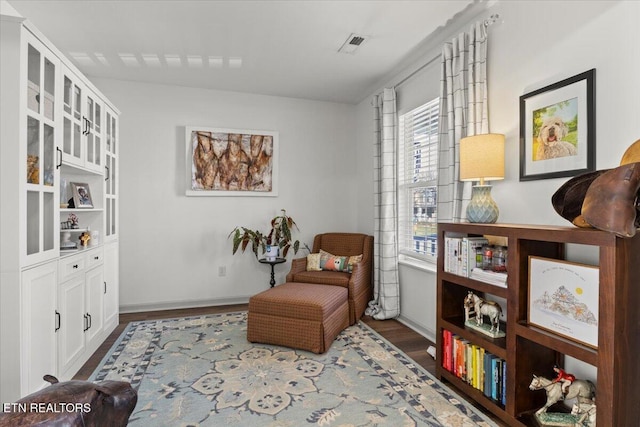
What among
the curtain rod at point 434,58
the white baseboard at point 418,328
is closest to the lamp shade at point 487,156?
the curtain rod at point 434,58

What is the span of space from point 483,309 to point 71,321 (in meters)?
2.78

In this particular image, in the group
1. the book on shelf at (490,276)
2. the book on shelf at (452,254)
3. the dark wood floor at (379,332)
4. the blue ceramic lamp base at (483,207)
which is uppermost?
the blue ceramic lamp base at (483,207)

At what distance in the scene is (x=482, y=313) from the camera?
6.93 feet

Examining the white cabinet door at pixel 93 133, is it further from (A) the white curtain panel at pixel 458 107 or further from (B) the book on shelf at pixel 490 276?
(B) the book on shelf at pixel 490 276

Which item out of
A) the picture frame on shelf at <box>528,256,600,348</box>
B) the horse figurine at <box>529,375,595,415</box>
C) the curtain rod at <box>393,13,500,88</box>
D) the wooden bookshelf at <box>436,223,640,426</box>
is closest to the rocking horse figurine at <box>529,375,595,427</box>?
the horse figurine at <box>529,375,595,415</box>

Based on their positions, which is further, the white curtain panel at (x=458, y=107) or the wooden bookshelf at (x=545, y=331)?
the white curtain panel at (x=458, y=107)

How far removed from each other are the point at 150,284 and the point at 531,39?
4189mm

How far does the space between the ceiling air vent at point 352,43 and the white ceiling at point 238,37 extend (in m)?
0.05

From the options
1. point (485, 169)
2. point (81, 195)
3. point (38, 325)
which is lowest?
point (38, 325)

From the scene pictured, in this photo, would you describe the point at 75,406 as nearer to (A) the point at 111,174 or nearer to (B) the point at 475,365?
(B) the point at 475,365

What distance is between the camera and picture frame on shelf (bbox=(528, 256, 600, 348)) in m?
1.45

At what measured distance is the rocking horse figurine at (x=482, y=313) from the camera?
2020mm

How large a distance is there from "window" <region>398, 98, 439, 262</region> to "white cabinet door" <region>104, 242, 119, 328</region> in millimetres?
2906

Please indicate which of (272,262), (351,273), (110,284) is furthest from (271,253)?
(110,284)
